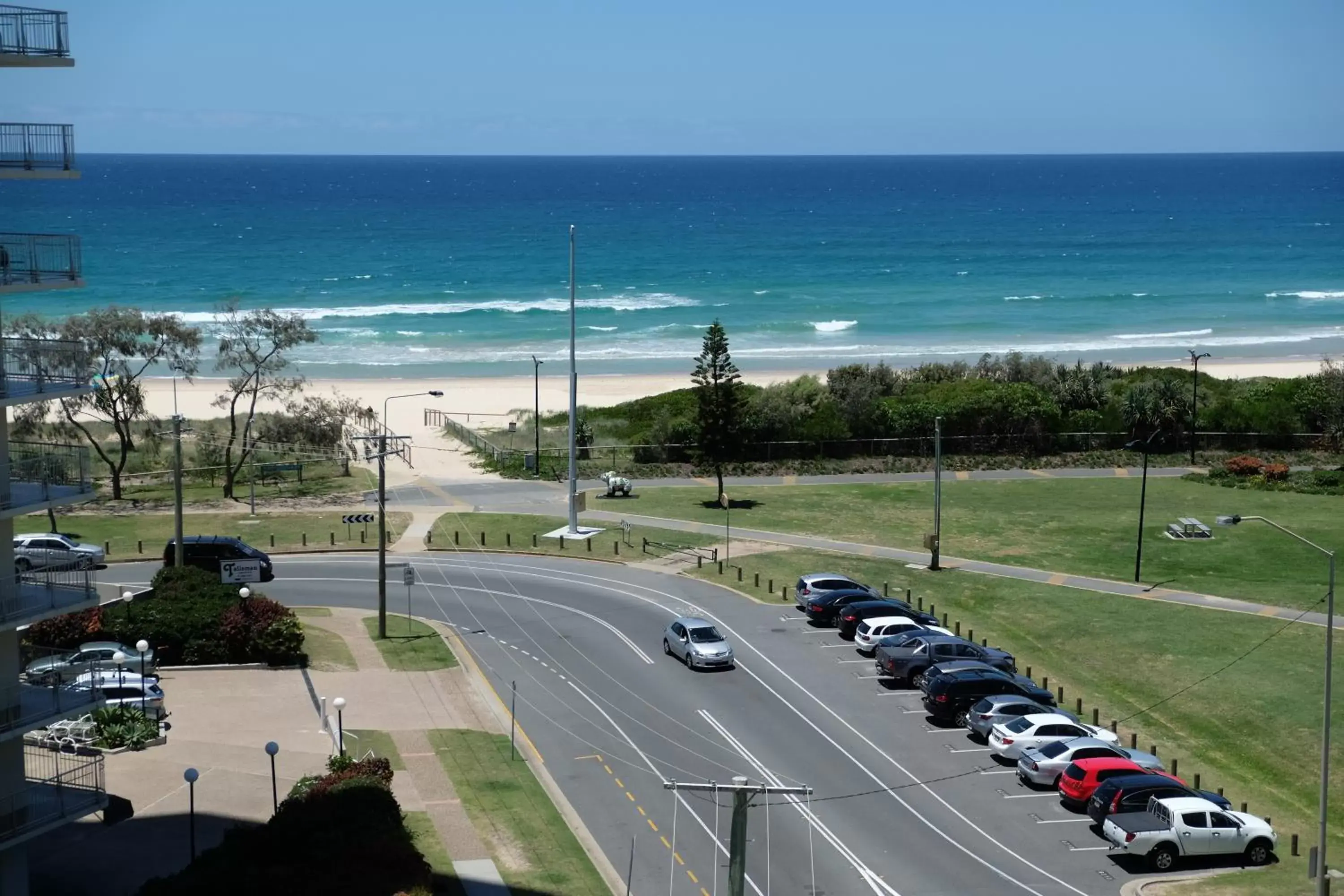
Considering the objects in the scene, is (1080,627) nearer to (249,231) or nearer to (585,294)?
(585,294)

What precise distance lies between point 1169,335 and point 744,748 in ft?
330

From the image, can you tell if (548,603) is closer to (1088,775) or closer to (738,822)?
(1088,775)

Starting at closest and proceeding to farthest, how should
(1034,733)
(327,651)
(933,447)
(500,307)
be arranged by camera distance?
(1034,733) < (327,651) < (933,447) < (500,307)

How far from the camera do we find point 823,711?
39.7 meters

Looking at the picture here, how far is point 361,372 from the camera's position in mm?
107625

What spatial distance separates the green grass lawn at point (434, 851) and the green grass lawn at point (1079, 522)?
3109 centimetres

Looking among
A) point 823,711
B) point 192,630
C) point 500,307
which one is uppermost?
point 500,307

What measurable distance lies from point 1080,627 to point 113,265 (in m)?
133

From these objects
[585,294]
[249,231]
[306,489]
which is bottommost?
[306,489]

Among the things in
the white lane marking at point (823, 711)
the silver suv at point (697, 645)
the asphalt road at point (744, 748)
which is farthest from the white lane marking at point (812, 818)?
the silver suv at point (697, 645)

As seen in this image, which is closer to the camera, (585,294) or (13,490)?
(13,490)

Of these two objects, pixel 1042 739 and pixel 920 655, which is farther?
pixel 920 655

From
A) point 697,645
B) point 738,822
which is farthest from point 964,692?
point 738,822

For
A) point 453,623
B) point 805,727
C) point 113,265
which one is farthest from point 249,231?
point 805,727
